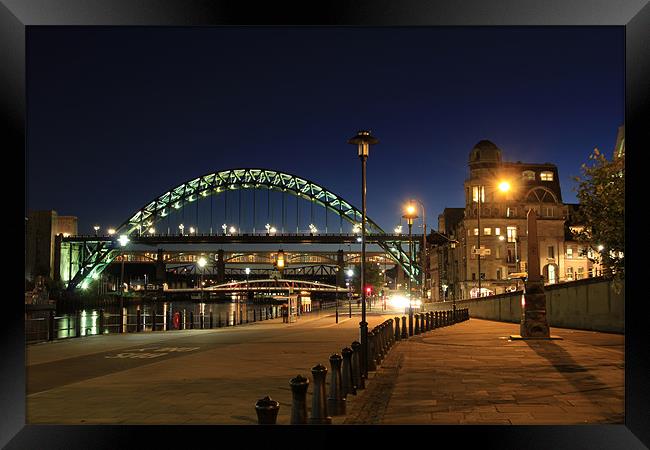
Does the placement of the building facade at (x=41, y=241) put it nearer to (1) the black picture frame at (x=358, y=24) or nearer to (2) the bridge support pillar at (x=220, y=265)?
(2) the bridge support pillar at (x=220, y=265)

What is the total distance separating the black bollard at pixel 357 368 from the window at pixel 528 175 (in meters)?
87.5

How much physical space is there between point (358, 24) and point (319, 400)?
4.93 metres

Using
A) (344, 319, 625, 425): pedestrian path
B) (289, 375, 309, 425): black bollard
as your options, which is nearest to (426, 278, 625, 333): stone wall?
(344, 319, 625, 425): pedestrian path

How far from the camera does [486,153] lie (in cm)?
9912

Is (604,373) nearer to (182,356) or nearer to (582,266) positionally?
(182,356)

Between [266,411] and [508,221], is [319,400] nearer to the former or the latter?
[266,411]

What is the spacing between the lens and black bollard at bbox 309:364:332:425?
10156mm

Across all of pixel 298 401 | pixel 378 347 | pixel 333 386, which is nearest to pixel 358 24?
pixel 298 401

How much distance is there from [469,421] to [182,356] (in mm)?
13867

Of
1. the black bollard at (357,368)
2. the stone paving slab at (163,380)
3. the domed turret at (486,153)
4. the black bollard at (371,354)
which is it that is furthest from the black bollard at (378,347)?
the domed turret at (486,153)

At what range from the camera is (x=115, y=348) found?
2669cm

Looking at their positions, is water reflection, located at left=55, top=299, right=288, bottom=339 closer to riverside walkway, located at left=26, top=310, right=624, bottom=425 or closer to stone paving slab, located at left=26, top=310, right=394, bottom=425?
stone paving slab, located at left=26, top=310, right=394, bottom=425

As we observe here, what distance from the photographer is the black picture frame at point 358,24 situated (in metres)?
9.09
